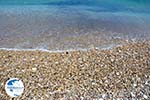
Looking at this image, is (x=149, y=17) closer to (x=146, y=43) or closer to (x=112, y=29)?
(x=112, y=29)

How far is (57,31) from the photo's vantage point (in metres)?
10.6

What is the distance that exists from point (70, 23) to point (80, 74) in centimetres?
520

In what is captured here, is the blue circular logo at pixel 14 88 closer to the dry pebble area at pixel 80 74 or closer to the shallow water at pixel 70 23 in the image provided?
the dry pebble area at pixel 80 74

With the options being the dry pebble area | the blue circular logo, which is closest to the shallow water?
the dry pebble area

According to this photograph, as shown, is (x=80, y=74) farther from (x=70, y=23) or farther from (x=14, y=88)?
(x=70, y=23)

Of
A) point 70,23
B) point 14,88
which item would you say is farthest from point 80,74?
point 70,23

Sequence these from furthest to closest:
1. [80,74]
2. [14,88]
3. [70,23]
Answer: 1. [70,23]
2. [80,74]
3. [14,88]

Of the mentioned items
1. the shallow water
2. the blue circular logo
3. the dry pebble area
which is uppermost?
the blue circular logo

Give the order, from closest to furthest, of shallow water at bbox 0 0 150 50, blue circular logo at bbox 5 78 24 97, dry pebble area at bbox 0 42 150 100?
blue circular logo at bbox 5 78 24 97 → dry pebble area at bbox 0 42 150 100 → shallow water at bbox 0 0 150 50

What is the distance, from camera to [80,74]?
670 cm

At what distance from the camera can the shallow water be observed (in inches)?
373

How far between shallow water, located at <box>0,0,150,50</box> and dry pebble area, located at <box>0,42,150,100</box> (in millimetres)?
1248

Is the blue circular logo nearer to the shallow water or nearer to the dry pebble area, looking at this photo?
the dry pebble area

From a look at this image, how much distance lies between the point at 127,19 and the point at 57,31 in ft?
11.0
